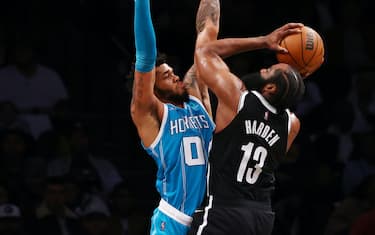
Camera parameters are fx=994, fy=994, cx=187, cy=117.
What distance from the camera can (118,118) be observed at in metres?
10.3

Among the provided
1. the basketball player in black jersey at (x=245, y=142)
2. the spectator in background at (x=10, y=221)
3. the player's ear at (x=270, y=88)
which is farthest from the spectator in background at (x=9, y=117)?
the player's ear at (x=270, y=88)

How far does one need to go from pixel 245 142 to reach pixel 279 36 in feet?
2.36

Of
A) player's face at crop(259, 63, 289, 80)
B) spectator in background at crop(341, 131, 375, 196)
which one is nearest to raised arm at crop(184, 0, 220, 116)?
player's face at crop(259, 63, 289, 80)

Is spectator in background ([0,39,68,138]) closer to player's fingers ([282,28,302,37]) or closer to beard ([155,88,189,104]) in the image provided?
beard ([155,88,189,104])

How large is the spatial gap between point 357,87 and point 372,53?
0.88m

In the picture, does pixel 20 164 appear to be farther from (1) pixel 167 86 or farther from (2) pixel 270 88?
(2) pixel 270 88

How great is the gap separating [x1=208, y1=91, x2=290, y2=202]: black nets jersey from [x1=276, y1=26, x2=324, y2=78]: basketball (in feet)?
1.28

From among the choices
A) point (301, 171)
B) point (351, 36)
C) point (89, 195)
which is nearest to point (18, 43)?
point (89, 195)

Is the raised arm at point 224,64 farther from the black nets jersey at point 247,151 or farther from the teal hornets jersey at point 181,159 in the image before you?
the teal hornets jersey at point 181,159

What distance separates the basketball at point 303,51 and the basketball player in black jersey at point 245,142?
0.17 meters

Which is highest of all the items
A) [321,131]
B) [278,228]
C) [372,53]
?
[372,53]

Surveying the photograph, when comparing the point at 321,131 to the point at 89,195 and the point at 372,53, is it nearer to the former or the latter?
the point at 372,53

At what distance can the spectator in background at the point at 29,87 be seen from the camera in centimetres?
977

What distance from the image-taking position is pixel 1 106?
9.45 metres
